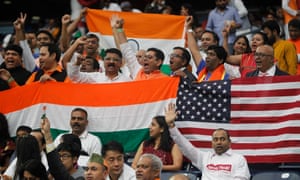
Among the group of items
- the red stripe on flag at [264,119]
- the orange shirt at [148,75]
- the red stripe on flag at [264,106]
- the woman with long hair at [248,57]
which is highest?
the woman with long hair at [248,57]

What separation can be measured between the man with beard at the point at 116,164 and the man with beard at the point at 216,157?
0.83 m

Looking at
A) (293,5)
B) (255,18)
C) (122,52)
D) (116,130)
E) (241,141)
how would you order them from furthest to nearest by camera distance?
(255,18)
(293,5)
(122,52)
(116,130)
(241,141)

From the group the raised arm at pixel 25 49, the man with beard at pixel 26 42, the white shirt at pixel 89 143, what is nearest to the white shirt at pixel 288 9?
the man with beard at pixel 26 42

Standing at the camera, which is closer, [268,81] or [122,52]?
[268,81]

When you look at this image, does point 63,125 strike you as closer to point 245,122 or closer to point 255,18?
point 245,122

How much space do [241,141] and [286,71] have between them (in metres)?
2.06

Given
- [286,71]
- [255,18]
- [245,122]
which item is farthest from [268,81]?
[255,18]

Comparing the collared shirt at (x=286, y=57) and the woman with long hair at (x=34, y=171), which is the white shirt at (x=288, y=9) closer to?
the collared shirt at (x=286, y=57)

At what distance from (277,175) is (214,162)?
2.53 ft

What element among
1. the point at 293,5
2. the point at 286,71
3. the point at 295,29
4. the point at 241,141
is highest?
the point at 293,5

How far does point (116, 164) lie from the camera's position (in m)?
11.4

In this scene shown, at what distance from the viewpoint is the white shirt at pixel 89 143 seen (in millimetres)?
12827

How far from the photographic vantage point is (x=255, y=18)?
68.0ft

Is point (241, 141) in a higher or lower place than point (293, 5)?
lower
